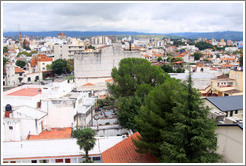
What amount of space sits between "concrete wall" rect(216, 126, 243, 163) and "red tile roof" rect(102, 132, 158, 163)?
11.1ft

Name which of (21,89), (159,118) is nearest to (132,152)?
(159,118)

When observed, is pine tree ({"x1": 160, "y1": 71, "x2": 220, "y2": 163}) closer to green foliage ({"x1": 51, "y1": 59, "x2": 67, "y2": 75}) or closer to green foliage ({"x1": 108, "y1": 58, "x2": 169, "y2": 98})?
green foliage ({"x1": 108, "y1": 58, "x2": 169, "y2": 98})

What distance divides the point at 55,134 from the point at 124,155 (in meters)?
6.86

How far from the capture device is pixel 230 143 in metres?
10.5

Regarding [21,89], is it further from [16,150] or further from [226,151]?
[226,151]

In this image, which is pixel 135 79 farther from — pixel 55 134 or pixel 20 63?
pixel 20 63

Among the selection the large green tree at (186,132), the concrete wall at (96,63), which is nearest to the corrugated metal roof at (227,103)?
the large green tree at (186,132)

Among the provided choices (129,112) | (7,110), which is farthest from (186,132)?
(7,110)

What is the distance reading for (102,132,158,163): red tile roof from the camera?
39.9 ft

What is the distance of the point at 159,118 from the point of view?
440 inches

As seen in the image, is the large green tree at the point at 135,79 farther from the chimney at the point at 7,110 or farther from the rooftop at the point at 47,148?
the chimney at the point at 7,110

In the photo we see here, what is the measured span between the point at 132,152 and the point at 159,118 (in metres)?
3.17

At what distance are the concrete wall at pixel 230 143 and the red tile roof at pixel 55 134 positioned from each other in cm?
1080

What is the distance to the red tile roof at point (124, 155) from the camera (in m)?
12.1
